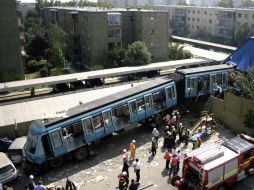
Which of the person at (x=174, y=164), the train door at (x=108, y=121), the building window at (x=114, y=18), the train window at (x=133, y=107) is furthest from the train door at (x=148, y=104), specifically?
the building window at (x=114, y=18)

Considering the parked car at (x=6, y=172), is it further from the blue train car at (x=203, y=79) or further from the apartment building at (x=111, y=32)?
the apartment building at (x=111, y=32)

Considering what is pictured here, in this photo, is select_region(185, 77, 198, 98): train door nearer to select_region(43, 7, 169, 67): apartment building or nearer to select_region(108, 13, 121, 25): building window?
select_region(43, 7, 169, 67): apartment building

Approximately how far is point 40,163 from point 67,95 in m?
11.2

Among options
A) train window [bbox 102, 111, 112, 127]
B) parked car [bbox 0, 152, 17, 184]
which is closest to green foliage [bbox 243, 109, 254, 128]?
train window [bbox 102, 111, 112, 127]

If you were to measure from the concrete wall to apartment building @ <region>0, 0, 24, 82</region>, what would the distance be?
24579mm

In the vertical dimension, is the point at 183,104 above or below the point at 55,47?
below

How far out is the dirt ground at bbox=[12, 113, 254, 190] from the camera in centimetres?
1628

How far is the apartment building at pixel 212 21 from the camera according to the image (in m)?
71.9

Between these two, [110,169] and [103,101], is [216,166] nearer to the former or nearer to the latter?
[110,169]

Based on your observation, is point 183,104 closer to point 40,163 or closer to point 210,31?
point 40,163

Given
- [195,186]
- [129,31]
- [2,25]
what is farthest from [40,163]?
[129,31]

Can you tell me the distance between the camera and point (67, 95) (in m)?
27.4

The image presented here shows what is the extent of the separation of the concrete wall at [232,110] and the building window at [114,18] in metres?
25.5

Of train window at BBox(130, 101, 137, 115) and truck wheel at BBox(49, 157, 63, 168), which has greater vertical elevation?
train window at BBox(130, 101, 137, 115)
